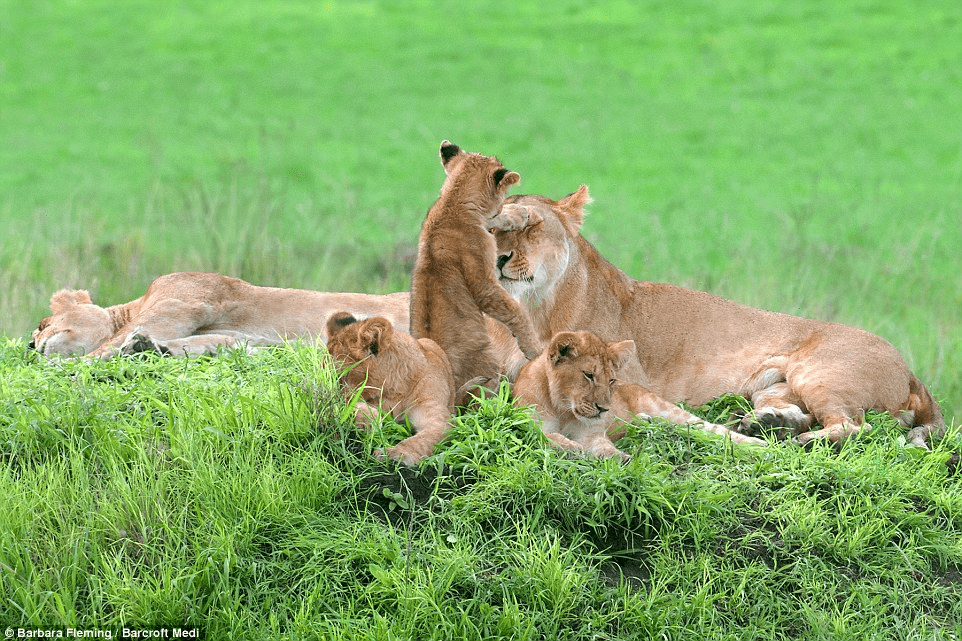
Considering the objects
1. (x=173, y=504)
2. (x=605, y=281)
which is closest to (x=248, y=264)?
(x=605, y=281)

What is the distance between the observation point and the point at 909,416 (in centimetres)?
741

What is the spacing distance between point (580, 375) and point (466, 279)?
84 cm

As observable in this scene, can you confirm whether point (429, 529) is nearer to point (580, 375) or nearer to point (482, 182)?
point (580, 375)

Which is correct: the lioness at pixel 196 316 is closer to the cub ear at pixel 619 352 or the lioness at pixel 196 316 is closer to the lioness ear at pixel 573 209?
the lioness ear at pixel 573 209

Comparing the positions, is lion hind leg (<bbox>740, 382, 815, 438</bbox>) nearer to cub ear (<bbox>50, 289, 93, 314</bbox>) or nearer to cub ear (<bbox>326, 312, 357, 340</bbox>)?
cub ear (<bbox>326, 312, 357, 340</bbox>)

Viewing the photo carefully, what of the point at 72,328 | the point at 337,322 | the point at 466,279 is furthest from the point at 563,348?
the point at 72,328

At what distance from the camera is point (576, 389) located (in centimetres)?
596

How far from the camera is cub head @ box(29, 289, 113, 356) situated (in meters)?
8.07

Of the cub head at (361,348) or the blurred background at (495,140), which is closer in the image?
the cub head at (361,348)

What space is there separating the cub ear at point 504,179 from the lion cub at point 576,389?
0.94 metres

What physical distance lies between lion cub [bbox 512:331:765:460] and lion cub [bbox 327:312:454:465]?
52 centimetres

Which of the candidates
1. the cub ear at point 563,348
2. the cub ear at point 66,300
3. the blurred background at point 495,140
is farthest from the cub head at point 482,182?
the blurred background at point 495,140

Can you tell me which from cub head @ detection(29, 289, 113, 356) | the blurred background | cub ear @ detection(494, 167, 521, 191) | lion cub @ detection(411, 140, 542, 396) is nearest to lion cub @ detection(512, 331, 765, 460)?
lion cub @ detection(411, 140, 542, 396)

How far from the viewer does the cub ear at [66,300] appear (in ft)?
27.7
